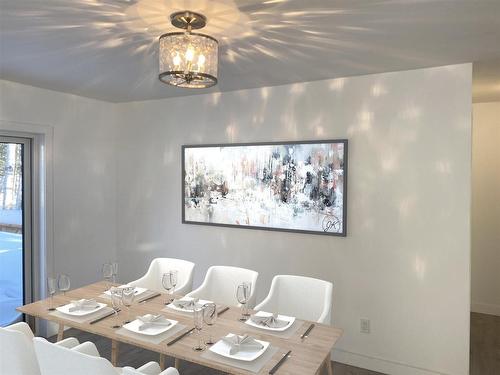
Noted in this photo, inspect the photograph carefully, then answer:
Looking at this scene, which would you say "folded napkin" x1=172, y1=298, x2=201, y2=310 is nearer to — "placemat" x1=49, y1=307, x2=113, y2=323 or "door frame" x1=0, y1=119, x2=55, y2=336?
"placemat" x1=49, y1=307, x2=113, y2=323

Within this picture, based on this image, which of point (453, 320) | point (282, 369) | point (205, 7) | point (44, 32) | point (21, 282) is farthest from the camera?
point (21, 282)

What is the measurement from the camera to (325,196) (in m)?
3.30

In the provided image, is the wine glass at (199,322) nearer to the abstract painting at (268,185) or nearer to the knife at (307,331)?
the knife at (307,331)

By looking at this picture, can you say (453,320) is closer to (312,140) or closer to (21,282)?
(312,140)

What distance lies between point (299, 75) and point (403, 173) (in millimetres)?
1173

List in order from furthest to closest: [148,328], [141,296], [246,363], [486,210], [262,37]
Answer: [486,210] → [141,296] → [262,37] → [148,328] → [246,363]

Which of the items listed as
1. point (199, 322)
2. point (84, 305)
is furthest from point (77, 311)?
point (199, 322)

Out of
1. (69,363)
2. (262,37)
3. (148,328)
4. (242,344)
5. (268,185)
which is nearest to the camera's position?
(69,363)

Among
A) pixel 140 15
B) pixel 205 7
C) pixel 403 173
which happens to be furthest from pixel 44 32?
pixel 403 173

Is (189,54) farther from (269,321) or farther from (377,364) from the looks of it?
(377,364)

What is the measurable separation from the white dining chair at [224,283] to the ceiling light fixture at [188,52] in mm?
1635

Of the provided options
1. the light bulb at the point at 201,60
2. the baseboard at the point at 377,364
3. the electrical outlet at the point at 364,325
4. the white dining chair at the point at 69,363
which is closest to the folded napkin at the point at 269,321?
the white dining chair at the point at 69,363

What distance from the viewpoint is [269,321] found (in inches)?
88.9

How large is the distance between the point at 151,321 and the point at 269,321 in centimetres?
70
